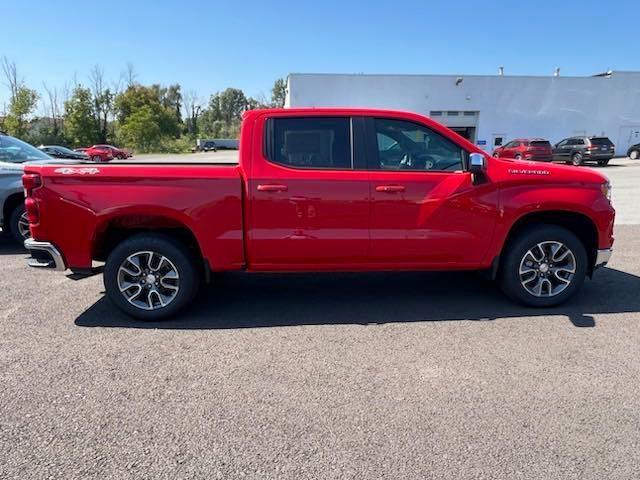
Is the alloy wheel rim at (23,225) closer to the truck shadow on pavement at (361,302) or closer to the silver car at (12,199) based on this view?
the silver car at (12,199)

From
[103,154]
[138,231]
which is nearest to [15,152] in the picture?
[138,231]

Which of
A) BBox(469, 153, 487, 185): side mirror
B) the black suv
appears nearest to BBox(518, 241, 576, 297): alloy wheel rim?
BBox(469, 153, 487, 185): side mirror

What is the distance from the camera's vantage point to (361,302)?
492 cm

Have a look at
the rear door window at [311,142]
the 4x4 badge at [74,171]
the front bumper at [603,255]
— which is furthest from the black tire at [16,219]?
the front bumper at [603,255]

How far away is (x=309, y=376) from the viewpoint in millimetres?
3404

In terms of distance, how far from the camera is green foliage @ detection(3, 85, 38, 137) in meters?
49.7

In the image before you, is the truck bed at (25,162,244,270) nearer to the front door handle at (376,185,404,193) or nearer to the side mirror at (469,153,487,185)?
the front door handle at (376,185,404,193)

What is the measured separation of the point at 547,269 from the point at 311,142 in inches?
108

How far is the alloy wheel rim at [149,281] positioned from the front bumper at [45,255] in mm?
595

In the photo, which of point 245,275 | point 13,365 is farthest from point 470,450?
point 245,275

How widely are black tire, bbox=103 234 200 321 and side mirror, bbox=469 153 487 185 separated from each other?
112 inches

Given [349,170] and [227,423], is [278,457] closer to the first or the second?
[227,423]

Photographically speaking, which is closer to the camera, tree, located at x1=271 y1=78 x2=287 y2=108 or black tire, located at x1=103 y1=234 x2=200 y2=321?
black tire, located at x1=103 y1=234 x2=200 y2=321

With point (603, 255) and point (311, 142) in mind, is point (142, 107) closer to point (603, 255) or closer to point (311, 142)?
point (311, 142)
